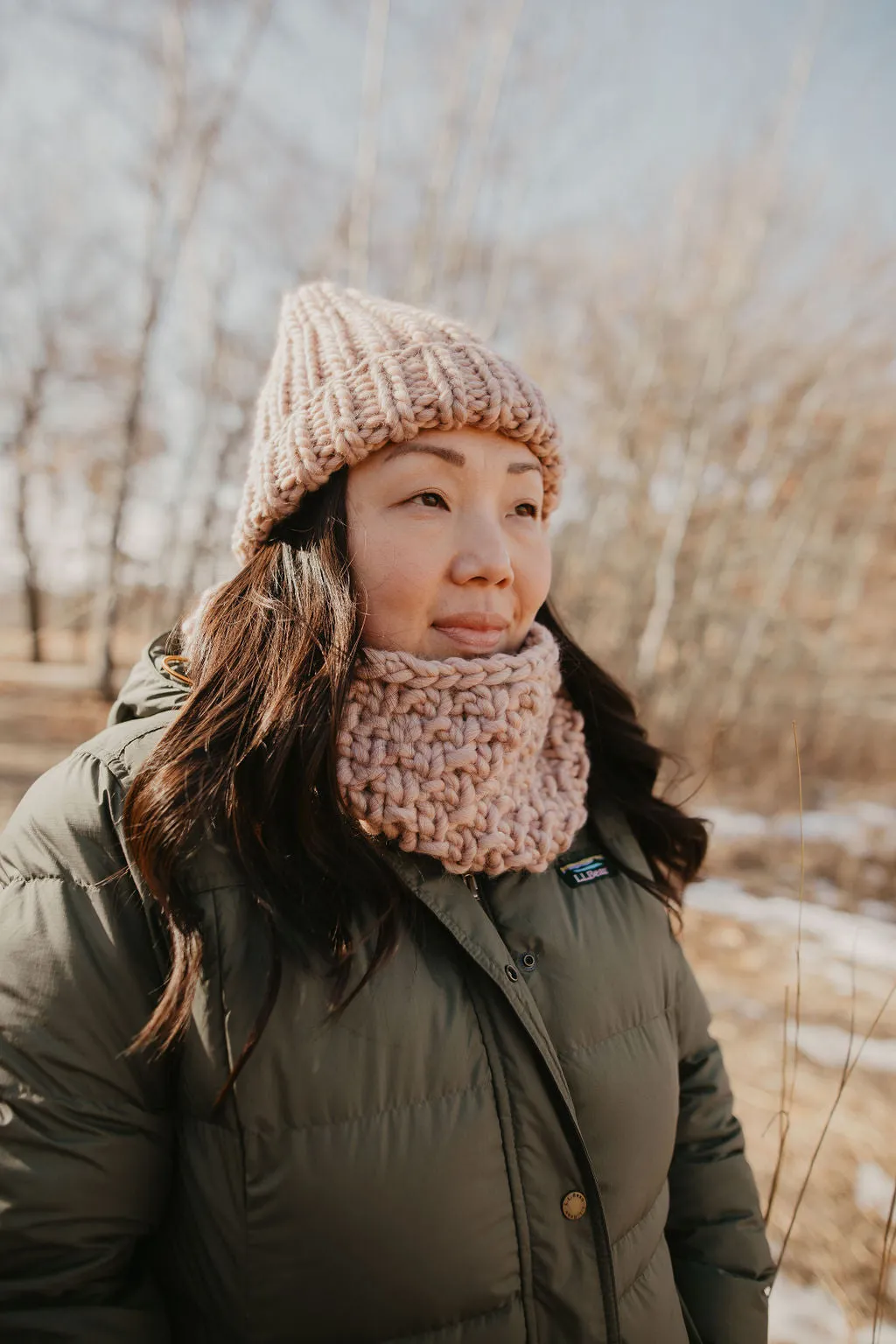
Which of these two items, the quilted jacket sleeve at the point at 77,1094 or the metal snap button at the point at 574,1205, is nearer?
the quilted jacket sleeve at the point at 77,1094

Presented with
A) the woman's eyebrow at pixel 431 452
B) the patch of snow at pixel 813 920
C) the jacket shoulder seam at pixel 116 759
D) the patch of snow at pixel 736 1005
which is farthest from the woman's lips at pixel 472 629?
the patch of snow at pixel 813 920

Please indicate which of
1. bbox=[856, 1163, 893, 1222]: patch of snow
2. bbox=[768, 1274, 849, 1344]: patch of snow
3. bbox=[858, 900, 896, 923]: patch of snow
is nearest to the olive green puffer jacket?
bbox=[768, 1274, 849, 1344]: patch of snow

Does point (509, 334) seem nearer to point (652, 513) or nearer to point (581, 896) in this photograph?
point (652, 513)

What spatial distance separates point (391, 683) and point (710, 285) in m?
10.9

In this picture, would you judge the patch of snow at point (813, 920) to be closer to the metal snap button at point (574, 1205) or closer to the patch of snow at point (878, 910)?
the patch of snow at point (878, 910)

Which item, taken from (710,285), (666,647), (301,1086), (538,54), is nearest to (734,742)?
(666,647)

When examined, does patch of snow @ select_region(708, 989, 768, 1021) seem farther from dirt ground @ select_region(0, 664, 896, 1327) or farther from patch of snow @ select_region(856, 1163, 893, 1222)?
patch of snow @ select_region(856, 1163, 893, 1222)

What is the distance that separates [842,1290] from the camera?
2.40 m

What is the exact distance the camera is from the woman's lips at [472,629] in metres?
1.24

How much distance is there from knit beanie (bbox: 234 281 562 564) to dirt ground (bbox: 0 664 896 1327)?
1332mm

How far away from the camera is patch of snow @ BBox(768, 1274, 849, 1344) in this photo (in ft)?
7.22

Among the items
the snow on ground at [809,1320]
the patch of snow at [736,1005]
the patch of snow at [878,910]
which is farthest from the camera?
the patch of snow at [878,910]

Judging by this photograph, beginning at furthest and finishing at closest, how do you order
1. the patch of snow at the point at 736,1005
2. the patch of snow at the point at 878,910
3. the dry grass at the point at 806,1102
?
1. the patch of snow at the point at 878,910
2. the patch of snow at the point at 736,1005
3. the dry grass at the point at 806,1102

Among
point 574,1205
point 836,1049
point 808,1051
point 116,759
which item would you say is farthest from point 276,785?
point 836,1049
